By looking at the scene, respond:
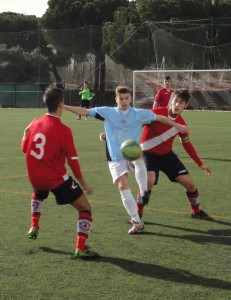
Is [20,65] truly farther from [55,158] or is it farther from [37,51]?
[55,158]

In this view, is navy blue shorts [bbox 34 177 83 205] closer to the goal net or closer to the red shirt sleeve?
the red shirt sleeve

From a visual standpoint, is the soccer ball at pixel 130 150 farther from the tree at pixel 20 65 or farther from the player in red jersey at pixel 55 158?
the tree at pixel 20 65

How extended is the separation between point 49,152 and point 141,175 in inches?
69.5

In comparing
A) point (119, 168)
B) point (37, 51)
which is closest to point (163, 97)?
point (119, 168)

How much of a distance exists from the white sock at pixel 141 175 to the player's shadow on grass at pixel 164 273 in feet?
5.32

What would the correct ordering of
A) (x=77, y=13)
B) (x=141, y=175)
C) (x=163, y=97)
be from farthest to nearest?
1. (x=77, y=13)
2. (x=163, y=97)
3. (x=141, y=175)

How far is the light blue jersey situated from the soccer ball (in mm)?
287

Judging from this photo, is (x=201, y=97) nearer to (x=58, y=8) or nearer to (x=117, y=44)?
(x=117, y=44)

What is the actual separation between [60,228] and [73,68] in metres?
40.2

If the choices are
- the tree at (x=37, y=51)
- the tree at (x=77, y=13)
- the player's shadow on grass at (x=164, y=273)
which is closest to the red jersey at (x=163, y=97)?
the player's shadow on grass at (x=164, y=273)

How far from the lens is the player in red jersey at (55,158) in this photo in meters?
6.40

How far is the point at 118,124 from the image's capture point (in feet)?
25.1

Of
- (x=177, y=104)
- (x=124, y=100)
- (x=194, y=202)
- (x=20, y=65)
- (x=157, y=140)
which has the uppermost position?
(x=124, y=100)

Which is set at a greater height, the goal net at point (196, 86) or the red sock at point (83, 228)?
the red sock at point (83, 228)
